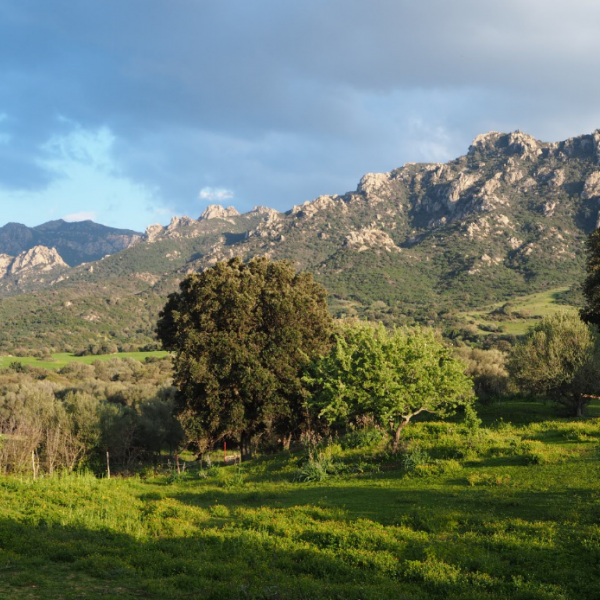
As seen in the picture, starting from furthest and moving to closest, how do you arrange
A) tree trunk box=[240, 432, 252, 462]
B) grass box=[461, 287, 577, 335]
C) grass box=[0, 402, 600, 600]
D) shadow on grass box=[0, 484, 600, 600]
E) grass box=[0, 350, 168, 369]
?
grass box=[461, 287, 577, 335], grass box=[0, 350, 168, 369], tree trunk box=[240, 432, 252, 462], grass box=[0, 402, 600, 600], shadow on grass box=[0, 484, 600, 600]

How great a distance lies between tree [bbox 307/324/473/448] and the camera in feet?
79.0

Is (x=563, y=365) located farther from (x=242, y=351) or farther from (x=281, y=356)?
(x=242, y=351)

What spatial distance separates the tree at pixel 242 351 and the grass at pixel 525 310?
112757 millimetres

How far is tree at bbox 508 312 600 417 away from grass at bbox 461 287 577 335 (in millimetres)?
102166

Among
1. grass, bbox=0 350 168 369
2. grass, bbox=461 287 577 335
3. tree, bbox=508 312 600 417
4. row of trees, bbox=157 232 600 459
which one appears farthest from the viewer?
grass, bbox=461 287 577 335

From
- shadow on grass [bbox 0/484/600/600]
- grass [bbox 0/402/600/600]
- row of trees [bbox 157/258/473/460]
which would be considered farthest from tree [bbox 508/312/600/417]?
shadow on grass [bbox 0/484/600/600]

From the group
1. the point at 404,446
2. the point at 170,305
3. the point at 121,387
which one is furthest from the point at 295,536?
the point at 121,387

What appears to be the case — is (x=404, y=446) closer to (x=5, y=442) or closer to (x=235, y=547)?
(x=235, y=547)

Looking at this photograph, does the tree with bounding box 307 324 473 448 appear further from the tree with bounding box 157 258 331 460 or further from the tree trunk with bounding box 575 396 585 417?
the tree trunk with bounding box 575 396 585 417

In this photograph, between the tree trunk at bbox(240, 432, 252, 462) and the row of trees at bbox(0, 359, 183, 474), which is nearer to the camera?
the tree trunk at bbox(240, 432, 252, 462)

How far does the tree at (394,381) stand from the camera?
948 inches

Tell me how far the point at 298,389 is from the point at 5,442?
26743 millimetres

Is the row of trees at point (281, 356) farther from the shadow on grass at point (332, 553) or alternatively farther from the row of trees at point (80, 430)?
the row of trees at point (80, 430)

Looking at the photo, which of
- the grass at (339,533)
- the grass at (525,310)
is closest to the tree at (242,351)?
the grass at (339,533)
